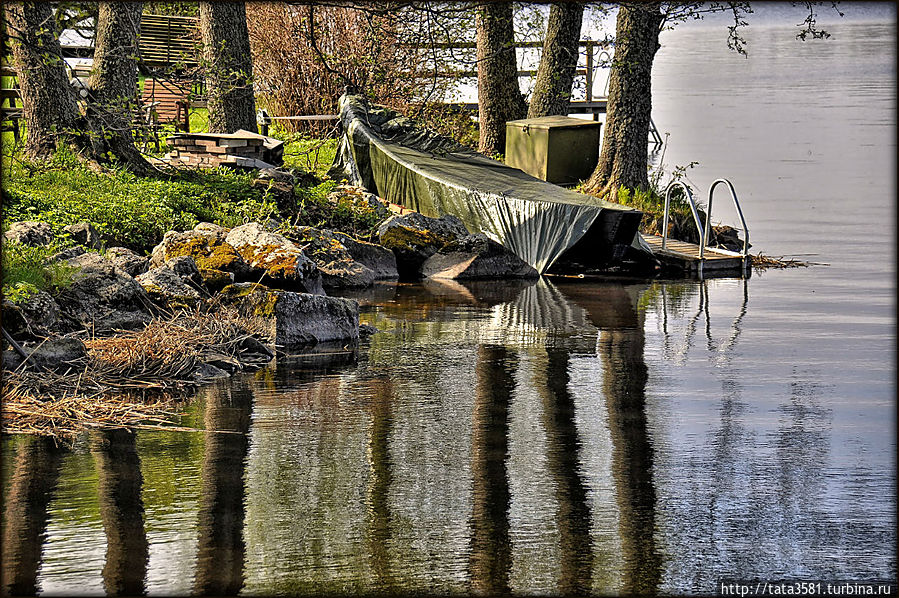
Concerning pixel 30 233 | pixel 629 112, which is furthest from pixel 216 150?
pixel 629 112

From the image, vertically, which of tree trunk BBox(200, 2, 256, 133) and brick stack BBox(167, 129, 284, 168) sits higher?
tree trunk BBox(200, 2, 256, 133)

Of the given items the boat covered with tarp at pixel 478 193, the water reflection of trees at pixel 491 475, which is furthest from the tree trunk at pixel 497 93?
the water reflection of trees at pixel 491 475

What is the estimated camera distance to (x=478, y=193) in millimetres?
13445

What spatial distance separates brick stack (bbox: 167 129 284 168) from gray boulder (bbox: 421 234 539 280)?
119 inches

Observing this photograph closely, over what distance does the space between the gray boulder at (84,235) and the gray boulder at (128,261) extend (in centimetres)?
22

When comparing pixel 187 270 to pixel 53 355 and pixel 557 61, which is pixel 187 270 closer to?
pixel 53 355

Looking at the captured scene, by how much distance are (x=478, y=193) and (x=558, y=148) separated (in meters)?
3.34

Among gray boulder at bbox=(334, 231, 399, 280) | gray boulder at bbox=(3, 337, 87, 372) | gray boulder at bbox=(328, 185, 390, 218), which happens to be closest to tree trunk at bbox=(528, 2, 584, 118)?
gray boulder at bbox=(328, 185, 390, 218)

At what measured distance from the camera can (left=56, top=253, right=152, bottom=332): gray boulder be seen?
8.46m

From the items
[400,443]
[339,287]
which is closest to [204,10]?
[339,287]

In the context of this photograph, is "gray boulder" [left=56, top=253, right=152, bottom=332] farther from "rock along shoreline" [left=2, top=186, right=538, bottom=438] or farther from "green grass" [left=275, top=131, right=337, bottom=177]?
"green grass" [left=275, top=131, right=337, bottom=177]

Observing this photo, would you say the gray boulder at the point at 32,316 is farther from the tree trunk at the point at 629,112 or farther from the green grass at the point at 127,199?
the tree trunk at the point at 629,112

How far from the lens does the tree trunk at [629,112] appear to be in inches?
610

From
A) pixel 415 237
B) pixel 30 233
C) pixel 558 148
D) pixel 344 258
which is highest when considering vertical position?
pixel 558 148
